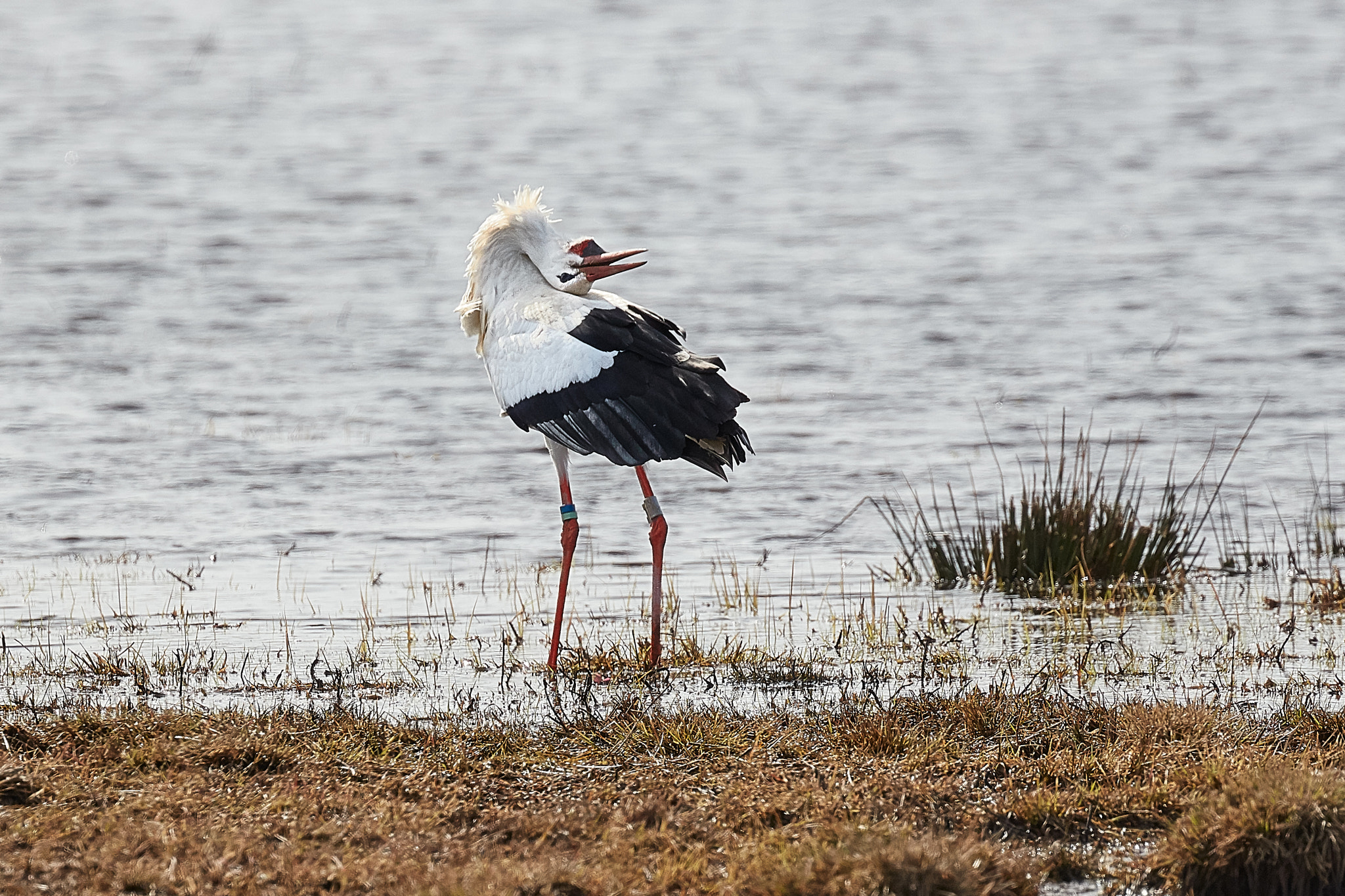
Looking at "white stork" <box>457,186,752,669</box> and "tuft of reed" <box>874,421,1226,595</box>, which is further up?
"white stork" <box>457,186,752,669</box>

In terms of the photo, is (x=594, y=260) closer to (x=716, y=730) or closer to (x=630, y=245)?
(x=716, y=730)

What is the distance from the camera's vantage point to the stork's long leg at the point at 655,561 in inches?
295

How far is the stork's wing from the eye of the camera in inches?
299

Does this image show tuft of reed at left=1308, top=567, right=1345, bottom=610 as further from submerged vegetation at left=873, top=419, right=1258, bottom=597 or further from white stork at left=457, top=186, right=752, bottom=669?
white stork at left=457, top=186, right=752, bottom=669

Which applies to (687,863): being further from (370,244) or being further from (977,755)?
(370,244)

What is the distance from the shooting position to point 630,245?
2405 centimetres

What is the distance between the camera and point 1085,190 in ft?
91.5

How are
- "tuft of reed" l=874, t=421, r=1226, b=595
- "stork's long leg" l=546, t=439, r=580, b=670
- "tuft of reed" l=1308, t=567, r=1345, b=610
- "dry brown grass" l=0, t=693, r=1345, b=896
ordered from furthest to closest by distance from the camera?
"tuft of reed" l=874, t=421, r=1226, b=595 < "tuft of reed" l=1308, t=567, r=1345, b=610 < "stork's long leg" l=546, t=439, r=580, b=670 < "dry brown grass" l=0, t=693, r=1345, b=896

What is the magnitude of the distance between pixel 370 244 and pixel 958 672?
18.7 meters

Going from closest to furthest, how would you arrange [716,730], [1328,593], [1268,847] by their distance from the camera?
[1268,847] → [716,730] → [1328,593]

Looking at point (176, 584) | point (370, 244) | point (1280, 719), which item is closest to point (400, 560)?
point (176, 584)

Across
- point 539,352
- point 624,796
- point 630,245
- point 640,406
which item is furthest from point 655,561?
point 630,245

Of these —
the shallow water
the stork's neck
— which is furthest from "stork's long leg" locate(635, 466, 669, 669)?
the shallow water

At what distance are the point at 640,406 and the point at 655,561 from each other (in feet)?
2.58
